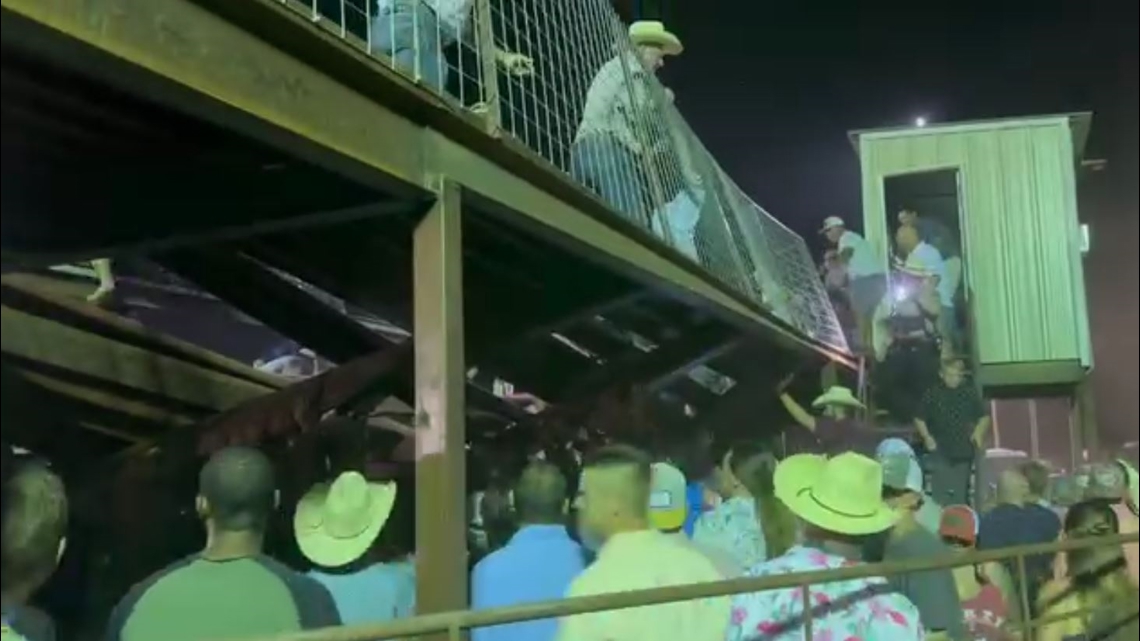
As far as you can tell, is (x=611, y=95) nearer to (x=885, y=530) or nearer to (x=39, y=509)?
(x=885, y=530)

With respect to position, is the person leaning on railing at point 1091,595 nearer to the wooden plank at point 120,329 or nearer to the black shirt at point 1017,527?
the black shirt at point 1017,527

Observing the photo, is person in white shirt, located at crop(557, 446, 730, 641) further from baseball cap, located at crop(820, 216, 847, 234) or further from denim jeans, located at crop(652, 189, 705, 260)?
baseball cap, located at crop(820, 216, 847, 234)

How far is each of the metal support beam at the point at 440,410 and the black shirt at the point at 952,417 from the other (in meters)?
1.58

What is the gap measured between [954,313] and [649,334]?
90 centimetres

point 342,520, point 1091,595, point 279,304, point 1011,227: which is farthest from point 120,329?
point 1011,227

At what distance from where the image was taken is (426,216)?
246 cm

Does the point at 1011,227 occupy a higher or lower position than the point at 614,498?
higher

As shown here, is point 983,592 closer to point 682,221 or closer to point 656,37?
point 682,221

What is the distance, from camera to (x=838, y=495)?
2.22 m

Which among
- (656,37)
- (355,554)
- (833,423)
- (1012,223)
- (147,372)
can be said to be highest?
(656,37)

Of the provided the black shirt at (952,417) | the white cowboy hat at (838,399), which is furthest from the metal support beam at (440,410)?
the black shirt at (952,417)

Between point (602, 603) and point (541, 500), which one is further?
point (541, 500)

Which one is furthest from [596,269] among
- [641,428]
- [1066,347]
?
[1066,347]

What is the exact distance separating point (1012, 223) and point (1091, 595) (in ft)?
4.96
